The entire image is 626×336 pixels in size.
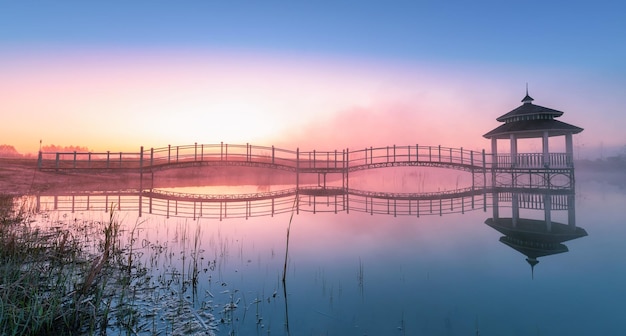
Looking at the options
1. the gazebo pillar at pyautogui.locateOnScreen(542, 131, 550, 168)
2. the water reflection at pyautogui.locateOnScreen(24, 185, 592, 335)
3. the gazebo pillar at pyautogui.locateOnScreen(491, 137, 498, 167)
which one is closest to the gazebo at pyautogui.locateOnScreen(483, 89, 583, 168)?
the gazebo pillar at pyautogui.locateOnScreen(542, 131, 550, 168)

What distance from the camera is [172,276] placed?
3734 millimetres

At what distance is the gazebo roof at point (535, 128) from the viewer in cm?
1571

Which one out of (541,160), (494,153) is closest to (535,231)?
(541,160)

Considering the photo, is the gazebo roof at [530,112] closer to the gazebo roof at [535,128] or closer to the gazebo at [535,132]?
the gazebo at [535,132]

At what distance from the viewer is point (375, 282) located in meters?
3.65

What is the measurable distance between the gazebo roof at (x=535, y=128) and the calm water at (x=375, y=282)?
10541mm

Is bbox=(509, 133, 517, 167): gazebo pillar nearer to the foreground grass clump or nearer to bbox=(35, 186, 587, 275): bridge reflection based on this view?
bbox=(35, 186, 587, 275): bridge reflection

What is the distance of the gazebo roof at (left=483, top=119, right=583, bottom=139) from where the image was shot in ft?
51.5

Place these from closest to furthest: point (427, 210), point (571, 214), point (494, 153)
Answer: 1. point (571, 214)
2. point (427, 210)
3. point (494, 153)

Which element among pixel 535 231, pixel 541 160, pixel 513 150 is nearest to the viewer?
pixel 535 231

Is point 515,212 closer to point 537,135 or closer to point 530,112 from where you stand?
point 530,112

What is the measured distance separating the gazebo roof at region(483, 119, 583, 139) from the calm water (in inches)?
415

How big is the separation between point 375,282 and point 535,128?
17016 mm

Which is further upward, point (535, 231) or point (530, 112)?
point (530, 112)
